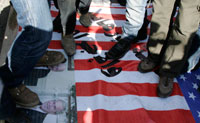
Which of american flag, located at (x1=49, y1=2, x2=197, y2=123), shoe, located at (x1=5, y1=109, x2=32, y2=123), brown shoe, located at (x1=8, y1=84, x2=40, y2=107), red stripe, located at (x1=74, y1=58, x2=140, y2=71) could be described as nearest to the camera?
shoe, located at (x1=5, y1=109, x2=32, y2=123)

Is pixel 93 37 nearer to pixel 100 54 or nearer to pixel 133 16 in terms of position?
pixel 100 54

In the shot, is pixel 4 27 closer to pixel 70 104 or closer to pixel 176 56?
pixel 70 104

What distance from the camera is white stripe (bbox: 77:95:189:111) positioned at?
1577 mm

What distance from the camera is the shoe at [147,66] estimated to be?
188 cm

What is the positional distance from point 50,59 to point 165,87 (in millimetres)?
1089

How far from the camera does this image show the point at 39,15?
116cm

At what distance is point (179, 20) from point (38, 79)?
1273mm

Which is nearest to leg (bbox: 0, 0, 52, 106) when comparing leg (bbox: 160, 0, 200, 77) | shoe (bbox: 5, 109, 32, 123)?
shoe (bbox: 5, 109, 32, 123)

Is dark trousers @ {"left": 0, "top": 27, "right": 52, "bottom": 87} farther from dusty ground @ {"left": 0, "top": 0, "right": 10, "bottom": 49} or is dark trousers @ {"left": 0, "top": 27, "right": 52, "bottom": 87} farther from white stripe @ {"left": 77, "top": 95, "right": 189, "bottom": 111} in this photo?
dusty ground @ {"left": 0, "top": 0, "right": 10, "bottom": 49}

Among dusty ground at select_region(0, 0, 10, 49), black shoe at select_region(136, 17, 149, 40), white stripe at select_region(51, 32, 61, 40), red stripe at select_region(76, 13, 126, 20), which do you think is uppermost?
black shoe at select_region(136, 17, 149, 40)

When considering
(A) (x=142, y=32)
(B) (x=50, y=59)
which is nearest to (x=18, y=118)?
(B) (x=50, y=59)

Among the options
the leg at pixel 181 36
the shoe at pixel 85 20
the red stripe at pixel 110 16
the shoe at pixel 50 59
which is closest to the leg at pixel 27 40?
the shoe at pixel 50 59

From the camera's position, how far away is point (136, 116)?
1532mm

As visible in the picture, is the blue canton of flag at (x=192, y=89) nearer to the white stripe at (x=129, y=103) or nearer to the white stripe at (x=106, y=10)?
the white stripe at (x=129, y=103)
